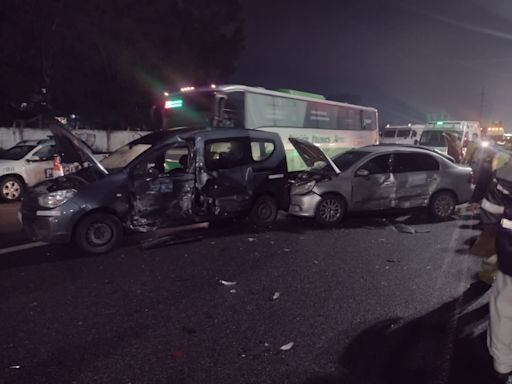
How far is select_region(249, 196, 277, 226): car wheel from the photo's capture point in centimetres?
803

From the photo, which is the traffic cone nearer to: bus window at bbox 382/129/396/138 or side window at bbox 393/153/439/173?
side window at bbox 393/153/439/173

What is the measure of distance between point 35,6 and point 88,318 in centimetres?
2619

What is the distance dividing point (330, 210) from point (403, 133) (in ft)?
56.6

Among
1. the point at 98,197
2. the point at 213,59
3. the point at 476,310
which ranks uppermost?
the point at 213,59

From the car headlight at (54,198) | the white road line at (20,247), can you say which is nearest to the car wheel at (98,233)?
the car headlight at (54,198)

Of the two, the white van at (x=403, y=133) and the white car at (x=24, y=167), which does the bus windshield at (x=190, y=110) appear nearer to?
the white car at (x=24, y=167)

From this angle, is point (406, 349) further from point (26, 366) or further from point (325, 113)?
point (325, 113)

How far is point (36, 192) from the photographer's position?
6191mm

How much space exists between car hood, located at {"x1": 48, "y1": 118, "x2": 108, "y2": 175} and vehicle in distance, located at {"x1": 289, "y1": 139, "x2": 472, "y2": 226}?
363 centimetres

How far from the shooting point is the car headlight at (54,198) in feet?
19.8

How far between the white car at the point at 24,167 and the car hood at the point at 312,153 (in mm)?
6797

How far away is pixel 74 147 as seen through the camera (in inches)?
258

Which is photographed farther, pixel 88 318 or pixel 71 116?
pixel 71 116

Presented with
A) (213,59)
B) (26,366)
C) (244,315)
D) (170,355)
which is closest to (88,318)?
(26,366)
